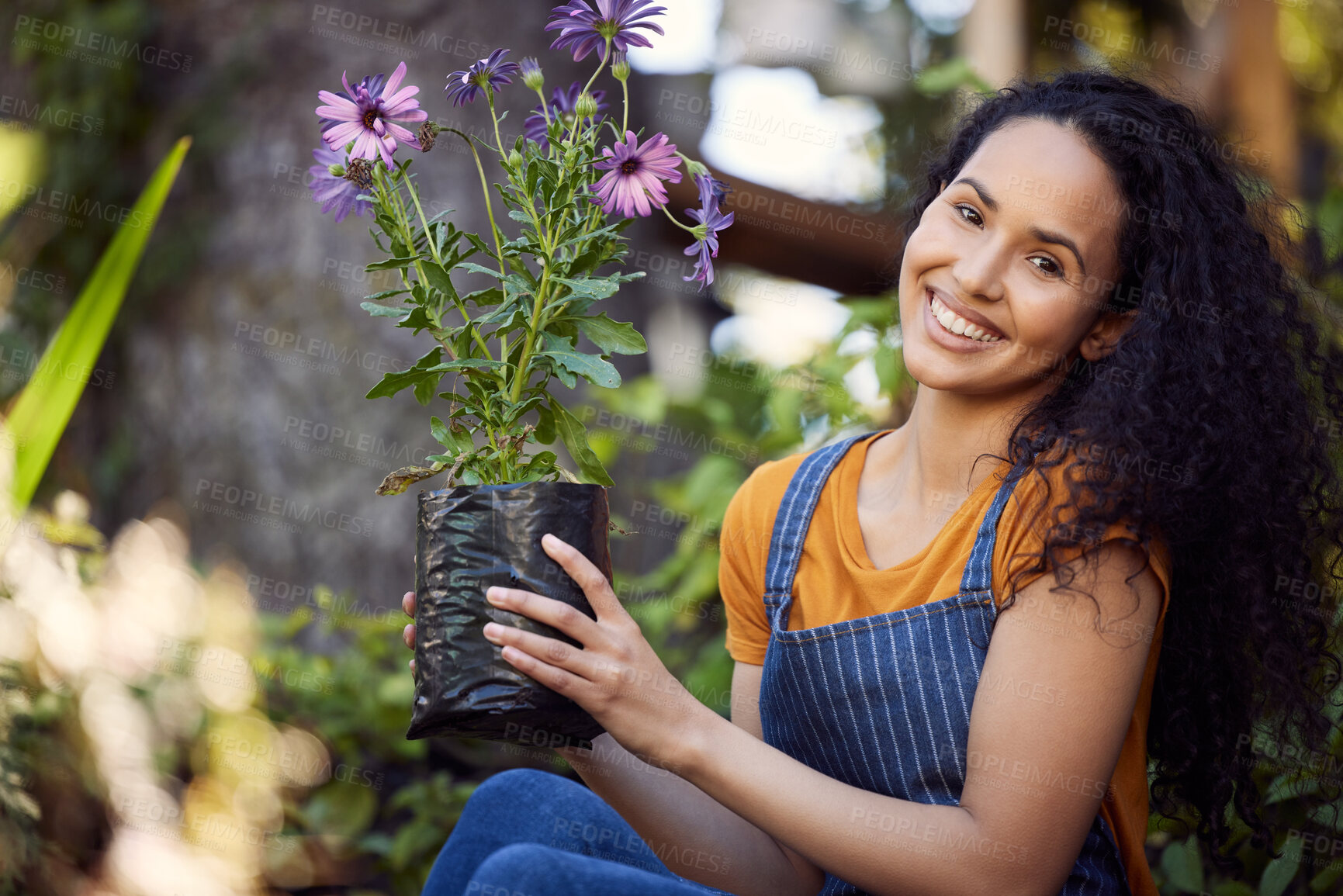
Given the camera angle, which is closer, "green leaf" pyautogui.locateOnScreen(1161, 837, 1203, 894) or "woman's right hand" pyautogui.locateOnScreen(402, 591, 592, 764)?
"woman's right hand" pyautogui.locateOnScreen(402, 591, 592, 764)

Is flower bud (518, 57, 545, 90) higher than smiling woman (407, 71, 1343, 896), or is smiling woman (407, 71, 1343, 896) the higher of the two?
flower bud (518, 57, 545, 90)

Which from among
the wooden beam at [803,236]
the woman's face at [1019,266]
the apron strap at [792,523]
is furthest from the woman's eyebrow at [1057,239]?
the wooden beam at [803,236]

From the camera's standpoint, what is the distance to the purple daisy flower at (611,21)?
127 centimetres

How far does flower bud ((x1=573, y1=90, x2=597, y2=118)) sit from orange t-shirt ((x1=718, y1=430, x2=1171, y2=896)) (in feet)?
2.35

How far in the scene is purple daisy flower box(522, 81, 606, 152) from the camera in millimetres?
1308

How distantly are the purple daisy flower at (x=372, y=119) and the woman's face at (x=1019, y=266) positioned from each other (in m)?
0.73

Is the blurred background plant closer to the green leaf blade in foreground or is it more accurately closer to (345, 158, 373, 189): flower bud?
the green leaf blade in foreground

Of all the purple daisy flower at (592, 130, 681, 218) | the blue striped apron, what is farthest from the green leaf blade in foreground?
the blue striped apron

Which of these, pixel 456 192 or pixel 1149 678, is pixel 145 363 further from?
pixel 1149 678

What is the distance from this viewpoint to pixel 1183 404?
1.35 metres

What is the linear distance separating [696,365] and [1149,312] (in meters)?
2.50

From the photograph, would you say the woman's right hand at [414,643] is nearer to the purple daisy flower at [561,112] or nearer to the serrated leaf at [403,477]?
the serrated leaf at [403,477]

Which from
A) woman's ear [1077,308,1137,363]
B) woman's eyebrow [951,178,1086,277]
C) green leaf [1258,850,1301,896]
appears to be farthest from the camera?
green leaf [1258,850,1301,896]

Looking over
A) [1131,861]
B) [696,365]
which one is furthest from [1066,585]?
[696,365]
